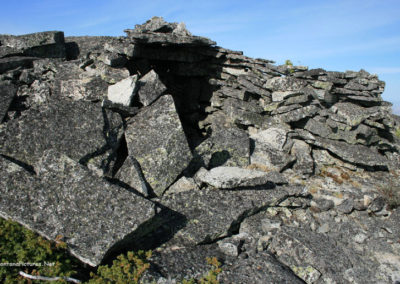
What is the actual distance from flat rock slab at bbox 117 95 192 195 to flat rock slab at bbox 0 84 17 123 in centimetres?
298

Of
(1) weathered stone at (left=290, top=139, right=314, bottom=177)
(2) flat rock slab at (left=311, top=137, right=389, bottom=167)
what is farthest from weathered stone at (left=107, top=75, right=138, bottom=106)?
(2) flat rock slab at (left=311, top=137, right=389, bottom=167)

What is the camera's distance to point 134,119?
774 cm

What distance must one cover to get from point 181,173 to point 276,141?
3.66 metres

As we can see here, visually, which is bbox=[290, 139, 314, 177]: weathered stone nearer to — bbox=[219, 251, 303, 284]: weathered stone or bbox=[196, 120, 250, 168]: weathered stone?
bbox=[196, 120, 250, 168]: weathered stone

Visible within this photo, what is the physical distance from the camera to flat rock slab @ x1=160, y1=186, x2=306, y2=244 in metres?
5.87

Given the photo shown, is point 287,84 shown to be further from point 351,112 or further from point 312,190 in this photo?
point 312,190

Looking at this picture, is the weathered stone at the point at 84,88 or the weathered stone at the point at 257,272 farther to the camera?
the weathered stone at the point at 84,88

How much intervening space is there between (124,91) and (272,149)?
15.2 ft

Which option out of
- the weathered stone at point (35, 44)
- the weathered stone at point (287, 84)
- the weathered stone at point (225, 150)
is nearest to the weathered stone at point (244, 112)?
the weathered stone at point (287, 84)

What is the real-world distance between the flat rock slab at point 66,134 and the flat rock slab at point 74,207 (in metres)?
0.70

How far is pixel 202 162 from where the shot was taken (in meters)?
7.73

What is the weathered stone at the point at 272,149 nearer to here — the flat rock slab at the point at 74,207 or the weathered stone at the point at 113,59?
the flat rock slab at the point at 74,207

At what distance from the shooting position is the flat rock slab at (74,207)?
4.93 metres

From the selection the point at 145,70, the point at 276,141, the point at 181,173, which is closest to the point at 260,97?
the point at 276,141
